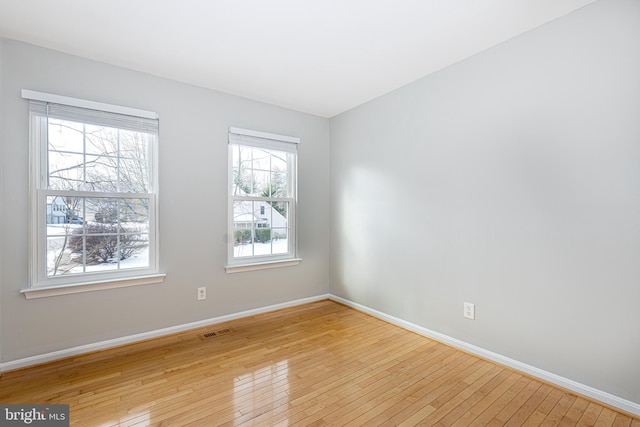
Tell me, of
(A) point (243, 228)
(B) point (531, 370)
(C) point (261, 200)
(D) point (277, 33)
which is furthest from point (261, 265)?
(B) point (531, 370)

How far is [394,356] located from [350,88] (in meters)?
2.70

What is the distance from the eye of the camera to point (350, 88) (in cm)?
325

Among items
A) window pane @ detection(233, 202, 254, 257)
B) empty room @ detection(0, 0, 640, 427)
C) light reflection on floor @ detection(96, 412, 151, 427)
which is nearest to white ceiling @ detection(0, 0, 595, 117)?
empty room @ detection(0, 0, 640, 427)

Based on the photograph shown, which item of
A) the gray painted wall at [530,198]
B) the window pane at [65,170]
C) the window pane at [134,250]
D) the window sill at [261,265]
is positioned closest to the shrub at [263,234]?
the window sill at [261,265]

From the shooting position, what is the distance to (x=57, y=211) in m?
2.47

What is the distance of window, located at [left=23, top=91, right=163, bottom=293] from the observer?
2402 mm

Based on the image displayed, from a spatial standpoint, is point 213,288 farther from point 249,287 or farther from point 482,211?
point 482,211

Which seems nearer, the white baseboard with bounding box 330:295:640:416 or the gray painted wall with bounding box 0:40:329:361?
the white baseboard with bounding box 330:295:640:416

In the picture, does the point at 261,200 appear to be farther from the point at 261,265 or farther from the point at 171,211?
the point at 171,211

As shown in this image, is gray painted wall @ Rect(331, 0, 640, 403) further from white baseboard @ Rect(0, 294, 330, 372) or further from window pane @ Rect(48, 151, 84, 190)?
window pane @ Rect(48, 151, 84, 190)

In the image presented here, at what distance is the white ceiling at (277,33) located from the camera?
1.98 metres

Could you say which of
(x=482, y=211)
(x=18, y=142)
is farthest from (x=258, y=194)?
(x=482, y=211)

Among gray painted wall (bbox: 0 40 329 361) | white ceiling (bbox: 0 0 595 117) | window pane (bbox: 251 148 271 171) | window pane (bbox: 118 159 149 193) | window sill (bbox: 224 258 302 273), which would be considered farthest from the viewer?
window pane (bbox: 251 148 271 171)

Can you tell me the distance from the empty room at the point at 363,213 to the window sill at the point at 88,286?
2 cm
